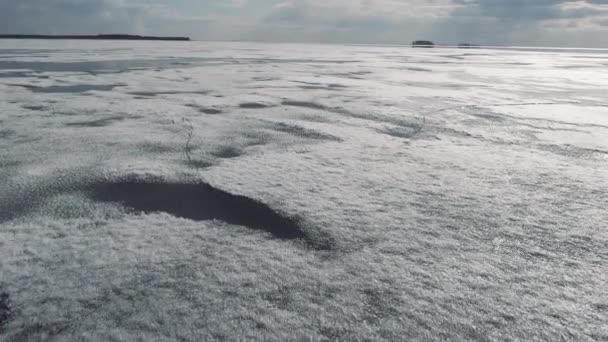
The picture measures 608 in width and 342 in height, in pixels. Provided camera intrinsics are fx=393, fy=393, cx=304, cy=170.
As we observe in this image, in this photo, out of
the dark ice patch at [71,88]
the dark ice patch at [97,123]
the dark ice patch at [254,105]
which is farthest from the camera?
the dark ice patch at [71,88]

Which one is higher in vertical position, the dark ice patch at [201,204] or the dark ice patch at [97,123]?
the dark ice patch at [97,123]

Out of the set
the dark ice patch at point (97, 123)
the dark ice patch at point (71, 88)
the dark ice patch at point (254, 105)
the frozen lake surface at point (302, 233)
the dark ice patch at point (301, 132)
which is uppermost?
the dark ice patch at point (71, 88)

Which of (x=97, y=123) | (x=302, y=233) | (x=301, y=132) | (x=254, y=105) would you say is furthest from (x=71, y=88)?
(x=302, y=233)

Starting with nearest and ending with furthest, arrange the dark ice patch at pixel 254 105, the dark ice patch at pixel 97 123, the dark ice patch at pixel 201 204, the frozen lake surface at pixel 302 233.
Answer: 1. the frozen lake surface at pixel 302 233
2. the dark ice patch at pixel 201 204
3. the dark ice patch at pixel 97 123
4. the dark ice patch at pixel 254 105

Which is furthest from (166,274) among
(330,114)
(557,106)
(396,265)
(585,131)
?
(557,106)

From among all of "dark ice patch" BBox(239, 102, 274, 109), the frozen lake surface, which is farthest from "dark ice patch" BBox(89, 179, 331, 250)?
"dark ice patch" BBox(239, 102, 274, 109)

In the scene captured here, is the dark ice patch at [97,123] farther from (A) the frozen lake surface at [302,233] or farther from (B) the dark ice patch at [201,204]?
(B) the dark ice patch at [201,204]

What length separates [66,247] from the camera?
100 cm

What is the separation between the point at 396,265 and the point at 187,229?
59 centimetres

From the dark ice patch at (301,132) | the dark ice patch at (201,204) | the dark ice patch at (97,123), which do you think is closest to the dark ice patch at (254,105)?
the dark ice patch at (301,132)

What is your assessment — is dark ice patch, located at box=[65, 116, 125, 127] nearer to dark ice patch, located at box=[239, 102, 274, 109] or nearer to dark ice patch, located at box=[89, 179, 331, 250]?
dark ice patch, located at box=[239, 102, 274, 109]

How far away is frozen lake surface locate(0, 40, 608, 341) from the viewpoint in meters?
0.74

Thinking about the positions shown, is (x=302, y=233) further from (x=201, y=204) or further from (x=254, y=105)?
(x=254, y=105)

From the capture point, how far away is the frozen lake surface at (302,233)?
0.74 meters
